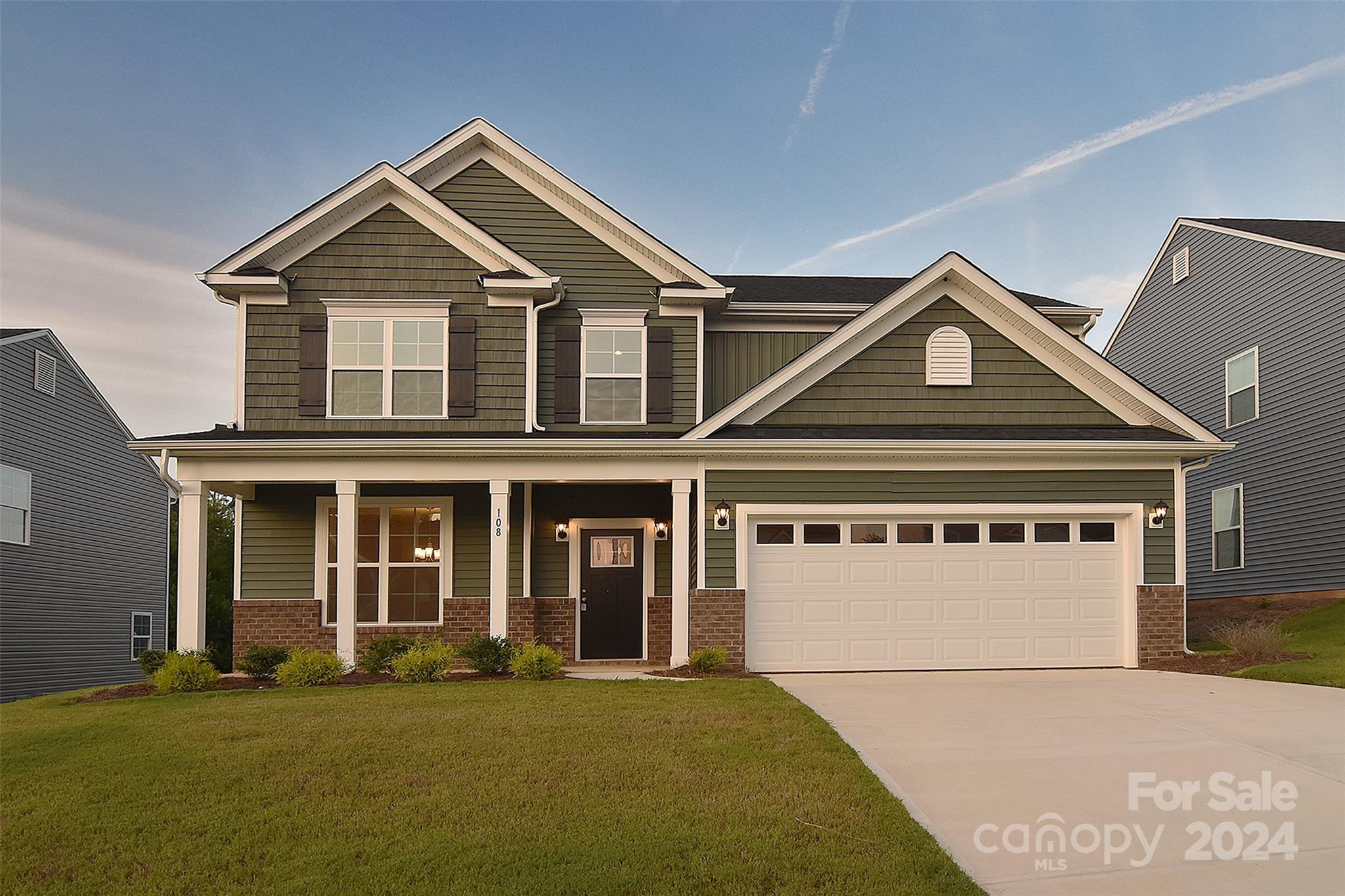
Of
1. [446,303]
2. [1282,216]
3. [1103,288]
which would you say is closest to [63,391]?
[446,303]

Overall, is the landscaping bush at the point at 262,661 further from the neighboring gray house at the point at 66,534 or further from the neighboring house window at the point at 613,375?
the neighboring gray house at the point at 66,534

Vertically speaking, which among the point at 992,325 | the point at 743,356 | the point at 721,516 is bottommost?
the point at 721,516

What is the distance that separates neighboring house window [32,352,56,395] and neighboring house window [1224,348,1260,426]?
23.4 m

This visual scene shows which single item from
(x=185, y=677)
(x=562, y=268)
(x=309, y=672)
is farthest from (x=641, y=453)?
(x=185, y=677)

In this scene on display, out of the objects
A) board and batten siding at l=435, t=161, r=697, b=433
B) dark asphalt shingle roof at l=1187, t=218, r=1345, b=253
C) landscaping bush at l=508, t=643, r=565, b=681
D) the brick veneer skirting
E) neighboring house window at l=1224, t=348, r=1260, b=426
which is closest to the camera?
landscaping bush at l=508, t=643, r=565, b=681

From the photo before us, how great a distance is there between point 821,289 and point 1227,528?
10267mm

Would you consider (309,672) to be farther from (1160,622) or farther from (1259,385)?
(1259,385)

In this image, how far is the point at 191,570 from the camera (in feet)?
41.2

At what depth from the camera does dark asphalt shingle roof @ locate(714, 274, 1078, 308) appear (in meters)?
15.8

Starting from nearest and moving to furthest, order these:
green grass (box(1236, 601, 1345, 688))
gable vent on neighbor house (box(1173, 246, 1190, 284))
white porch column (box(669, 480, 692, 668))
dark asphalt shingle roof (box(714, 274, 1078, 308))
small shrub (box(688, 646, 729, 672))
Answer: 1. green grass (box(1236, 601, 1345, 688))
2. small shrub (box(688, 646, 729, 672))
3. white porch column (box(669, 480, 692, 668))
4. dark asphalt shingle roof (box(714, 274, 1078, 308))
5. gable vent on neighbor house (box(1173, 246, 1190, 284))

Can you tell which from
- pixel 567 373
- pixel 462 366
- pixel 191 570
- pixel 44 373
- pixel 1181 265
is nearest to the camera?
pixel 191 570

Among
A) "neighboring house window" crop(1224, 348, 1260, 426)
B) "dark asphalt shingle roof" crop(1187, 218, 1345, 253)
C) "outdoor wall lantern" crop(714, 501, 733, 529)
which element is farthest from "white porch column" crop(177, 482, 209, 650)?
"neighboring house window" crop(1224, 348, 1260, 426)

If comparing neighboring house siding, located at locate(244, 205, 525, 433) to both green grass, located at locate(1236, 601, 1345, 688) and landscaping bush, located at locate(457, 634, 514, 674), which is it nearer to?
landscaping bush, located at locate(457, 634, 514, 674)

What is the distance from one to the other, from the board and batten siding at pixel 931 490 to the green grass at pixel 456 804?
12.9ft
